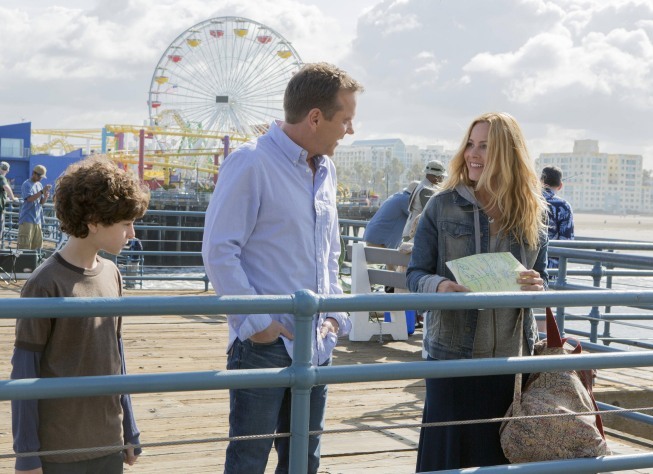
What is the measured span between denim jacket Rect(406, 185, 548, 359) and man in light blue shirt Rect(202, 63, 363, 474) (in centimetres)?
29

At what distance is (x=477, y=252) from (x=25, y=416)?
131 centimetres

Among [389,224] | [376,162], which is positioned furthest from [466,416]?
[376,162]

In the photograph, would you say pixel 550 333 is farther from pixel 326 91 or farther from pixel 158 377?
pixel 158 377

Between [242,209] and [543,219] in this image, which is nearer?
[242,209]

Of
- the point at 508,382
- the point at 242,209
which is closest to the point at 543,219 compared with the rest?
the point at 508,382

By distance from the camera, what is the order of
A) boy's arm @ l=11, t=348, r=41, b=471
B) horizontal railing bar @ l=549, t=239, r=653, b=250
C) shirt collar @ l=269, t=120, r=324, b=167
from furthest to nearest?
horizontal railing bar @ l=549, t=239, r=653, b=250, shirt collar @ l=269, t=120, r=324, b=167, boy's arm @ l=11, t=348, r=41, b=471

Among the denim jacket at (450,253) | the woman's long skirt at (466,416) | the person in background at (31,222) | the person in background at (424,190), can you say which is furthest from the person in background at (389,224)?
the person in background at (31,222)

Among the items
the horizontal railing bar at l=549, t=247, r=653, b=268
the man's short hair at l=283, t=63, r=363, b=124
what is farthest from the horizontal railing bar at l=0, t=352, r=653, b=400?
the horizontal railing bar at l=549, t=247, r=653, b=268

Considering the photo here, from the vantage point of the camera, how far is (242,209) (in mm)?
2568

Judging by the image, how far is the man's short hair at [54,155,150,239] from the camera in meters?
2.28

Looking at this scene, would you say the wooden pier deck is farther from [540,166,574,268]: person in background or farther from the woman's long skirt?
[540,166,574,268]: person in background

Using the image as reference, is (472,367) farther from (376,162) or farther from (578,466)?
(376,162)

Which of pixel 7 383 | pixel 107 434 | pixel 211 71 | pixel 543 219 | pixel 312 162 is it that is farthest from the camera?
pixel 211 71

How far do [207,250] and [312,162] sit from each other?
41cm
